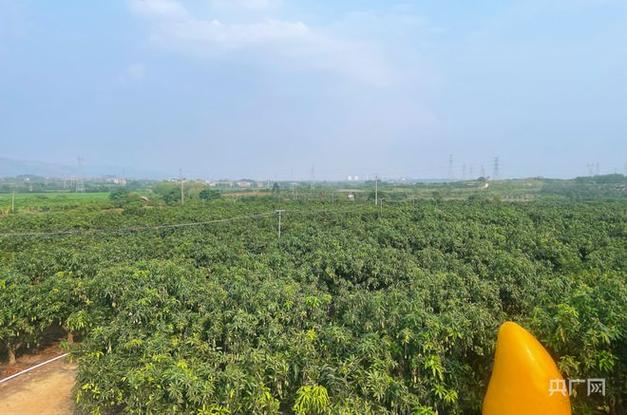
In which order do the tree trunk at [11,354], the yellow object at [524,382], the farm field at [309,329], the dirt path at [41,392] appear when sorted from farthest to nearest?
the tree trunk at [11,354] → the dirt path at [41,392] → the farm field at [309,329] → the yellow object at [524,382]

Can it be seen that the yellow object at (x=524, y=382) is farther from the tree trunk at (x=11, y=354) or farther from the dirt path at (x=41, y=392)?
the tree trunk at (x=11, y=354)

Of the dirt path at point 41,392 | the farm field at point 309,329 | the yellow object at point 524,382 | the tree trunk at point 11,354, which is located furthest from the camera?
the tree trunk at point 11,354

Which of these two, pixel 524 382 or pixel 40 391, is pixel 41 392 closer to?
pixel 40 391

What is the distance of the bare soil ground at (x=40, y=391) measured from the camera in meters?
8.50

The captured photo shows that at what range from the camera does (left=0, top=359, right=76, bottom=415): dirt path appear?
849cm

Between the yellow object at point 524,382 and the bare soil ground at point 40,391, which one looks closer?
the yellow object at point 524,382

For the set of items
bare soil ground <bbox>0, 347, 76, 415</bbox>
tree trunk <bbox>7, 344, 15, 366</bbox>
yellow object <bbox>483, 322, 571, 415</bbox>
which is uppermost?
yellow object <bbox>483, 322, 571, 415</bbox>

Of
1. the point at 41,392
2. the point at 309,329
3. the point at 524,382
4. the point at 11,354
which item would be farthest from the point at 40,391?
the point at 524,382

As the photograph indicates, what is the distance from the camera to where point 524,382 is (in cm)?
555

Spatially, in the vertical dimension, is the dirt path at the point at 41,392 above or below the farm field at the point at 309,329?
below

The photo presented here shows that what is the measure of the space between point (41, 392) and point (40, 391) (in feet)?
0.23

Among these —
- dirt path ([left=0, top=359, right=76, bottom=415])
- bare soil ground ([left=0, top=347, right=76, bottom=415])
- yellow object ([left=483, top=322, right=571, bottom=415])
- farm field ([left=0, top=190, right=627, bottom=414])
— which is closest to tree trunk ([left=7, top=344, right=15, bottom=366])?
farm field ([left=0, top=190, right=627, bottom=414])

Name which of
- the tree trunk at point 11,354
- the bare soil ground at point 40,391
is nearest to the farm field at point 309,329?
the tree trunk at point 11,354

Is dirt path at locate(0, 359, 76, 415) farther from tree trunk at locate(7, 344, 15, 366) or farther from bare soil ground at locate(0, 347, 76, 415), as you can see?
tree trunk at locate(7, 344, 15, 366)
